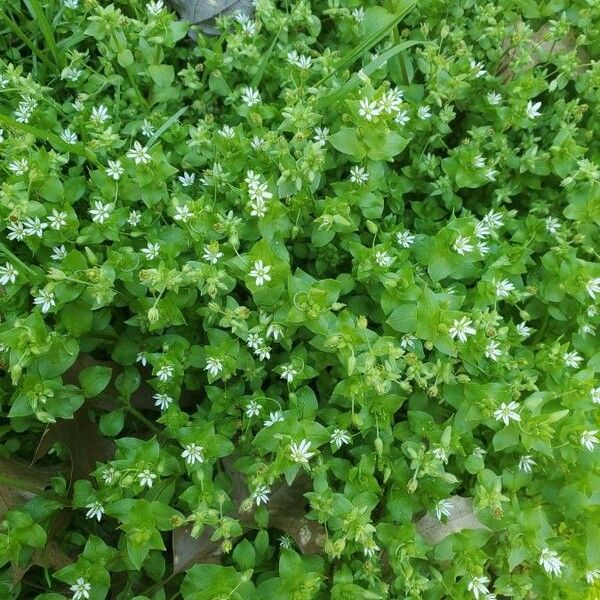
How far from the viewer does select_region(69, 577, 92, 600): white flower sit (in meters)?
2.05

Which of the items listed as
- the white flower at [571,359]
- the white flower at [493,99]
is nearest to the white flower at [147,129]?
the white flower at [493,99]

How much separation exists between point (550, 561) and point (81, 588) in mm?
1411

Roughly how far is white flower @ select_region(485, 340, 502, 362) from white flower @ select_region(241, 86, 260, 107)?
1.15m

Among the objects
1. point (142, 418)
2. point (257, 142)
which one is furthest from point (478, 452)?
point (257, 142)

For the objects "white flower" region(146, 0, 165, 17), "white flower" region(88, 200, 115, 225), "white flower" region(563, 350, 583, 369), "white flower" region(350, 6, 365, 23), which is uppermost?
"white flower" region(146, 0, 165, 17)

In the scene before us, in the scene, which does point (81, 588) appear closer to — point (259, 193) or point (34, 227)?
point (34, 227)

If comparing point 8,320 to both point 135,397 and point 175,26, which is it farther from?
point 175,26

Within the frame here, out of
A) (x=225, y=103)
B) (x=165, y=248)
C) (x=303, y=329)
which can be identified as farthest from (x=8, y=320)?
(x=225, y=103)

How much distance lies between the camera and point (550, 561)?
2.05m

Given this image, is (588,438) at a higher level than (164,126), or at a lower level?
lower

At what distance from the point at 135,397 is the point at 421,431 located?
995 millimetres

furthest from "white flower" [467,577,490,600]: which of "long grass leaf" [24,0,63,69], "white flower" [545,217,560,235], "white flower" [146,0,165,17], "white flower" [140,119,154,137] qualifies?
"long grass leaf" [24,0,63,69]

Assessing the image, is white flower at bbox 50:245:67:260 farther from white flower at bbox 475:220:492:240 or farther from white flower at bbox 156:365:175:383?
white flower at bbox 475:220:492:240

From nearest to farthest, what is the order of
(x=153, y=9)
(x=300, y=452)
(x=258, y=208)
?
(x=300, y=452) < (x=258, y=208) < (x=153, y=9)
